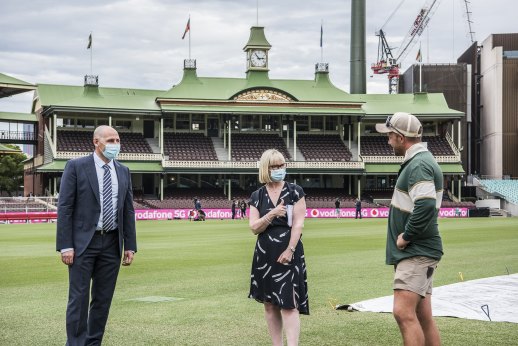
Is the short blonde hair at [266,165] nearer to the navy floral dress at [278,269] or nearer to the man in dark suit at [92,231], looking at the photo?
the navy floral dress at [278,269]

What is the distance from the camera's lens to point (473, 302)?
12.3 m

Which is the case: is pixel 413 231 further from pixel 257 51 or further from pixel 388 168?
pixel 257 51

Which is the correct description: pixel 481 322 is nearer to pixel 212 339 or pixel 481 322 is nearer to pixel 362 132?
pixel 212 339

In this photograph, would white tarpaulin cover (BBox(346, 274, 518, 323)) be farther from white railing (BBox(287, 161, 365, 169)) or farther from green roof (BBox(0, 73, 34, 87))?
green roof (BBox(0, 73, 34, 87))

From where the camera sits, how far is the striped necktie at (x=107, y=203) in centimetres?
873

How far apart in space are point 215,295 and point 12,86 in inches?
2258

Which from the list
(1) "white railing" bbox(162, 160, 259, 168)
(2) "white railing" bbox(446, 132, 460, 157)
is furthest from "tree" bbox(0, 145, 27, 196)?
(2) "white railing" bbox(446, 132, 460, 157)

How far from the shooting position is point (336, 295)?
14.2 meters

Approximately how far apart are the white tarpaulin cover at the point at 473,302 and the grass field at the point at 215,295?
37 cm

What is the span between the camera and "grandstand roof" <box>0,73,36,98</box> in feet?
220

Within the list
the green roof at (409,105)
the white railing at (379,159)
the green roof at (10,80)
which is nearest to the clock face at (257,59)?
the green roof at (409,105)

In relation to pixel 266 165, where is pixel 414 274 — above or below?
below

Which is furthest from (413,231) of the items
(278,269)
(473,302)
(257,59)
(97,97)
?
(257,59)

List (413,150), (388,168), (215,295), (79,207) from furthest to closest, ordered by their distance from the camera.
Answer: (388,168), (215,295), (79,207), (413,150)
